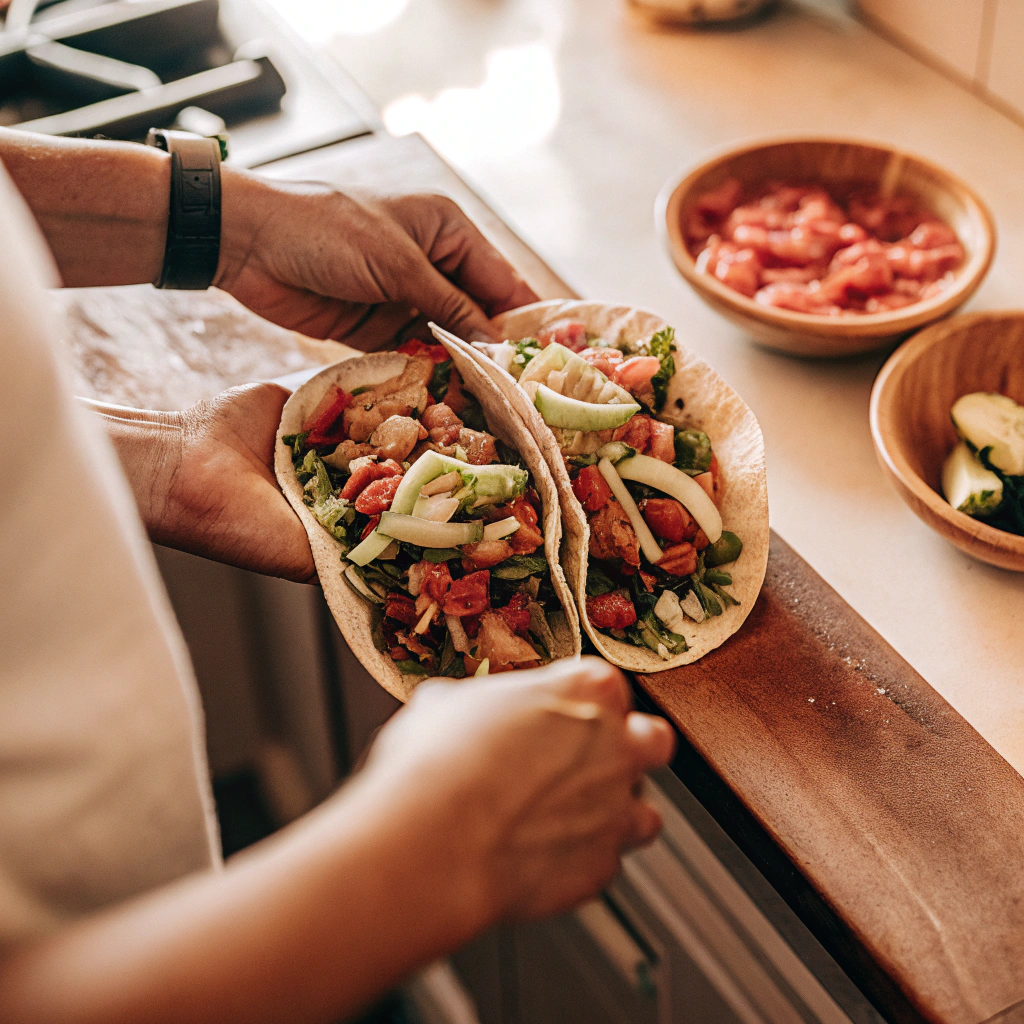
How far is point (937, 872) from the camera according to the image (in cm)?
119

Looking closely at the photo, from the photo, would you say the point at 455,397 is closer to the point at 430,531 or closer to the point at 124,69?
the point at 430,531

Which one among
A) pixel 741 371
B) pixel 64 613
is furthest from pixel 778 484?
pixel 64 613

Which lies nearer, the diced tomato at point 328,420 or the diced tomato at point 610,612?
the diced tomato at point 610,612

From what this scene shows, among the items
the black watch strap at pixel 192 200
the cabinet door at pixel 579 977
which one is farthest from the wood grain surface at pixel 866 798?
the black watch strap at pixel 192 200

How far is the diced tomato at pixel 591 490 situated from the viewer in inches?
59.1

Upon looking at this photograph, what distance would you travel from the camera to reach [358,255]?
5.79 ft

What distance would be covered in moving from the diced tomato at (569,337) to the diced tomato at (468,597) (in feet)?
1.61

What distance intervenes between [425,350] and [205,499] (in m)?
0.48

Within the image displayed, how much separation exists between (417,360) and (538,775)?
3.40ft

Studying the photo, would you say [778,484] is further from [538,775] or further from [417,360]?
[538,775]

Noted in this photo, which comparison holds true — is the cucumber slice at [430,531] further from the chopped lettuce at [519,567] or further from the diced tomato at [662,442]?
the diced tomato at [662,442]

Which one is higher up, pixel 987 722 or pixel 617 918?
pixel 987 722

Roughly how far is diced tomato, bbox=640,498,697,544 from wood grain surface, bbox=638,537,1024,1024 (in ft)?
0.51

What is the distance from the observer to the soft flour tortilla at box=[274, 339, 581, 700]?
1439 millimetres
